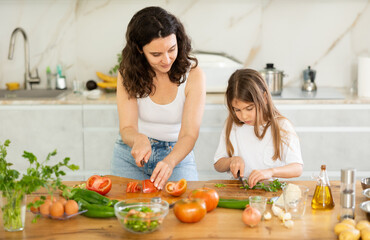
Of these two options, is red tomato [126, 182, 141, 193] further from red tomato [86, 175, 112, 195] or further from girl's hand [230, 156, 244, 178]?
girl's hand [230, 156, 244, 178]

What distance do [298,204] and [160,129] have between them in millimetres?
1046

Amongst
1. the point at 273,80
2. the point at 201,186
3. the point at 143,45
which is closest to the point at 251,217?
the point at 201,186

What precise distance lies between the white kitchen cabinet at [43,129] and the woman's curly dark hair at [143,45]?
3.55 feet

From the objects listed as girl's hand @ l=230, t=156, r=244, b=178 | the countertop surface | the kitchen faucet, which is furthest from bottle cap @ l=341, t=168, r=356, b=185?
the kitchen faucet

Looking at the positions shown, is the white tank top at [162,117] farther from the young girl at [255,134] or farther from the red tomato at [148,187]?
the red tomato at [148,187]

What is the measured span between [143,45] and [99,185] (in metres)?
0.67

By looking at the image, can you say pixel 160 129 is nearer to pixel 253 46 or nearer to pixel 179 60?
pixel 179 60

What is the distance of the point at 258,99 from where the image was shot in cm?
236

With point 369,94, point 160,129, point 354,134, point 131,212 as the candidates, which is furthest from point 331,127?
point 131,212

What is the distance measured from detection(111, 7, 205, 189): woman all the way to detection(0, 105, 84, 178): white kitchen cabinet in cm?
97

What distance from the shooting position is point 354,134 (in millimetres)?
3484

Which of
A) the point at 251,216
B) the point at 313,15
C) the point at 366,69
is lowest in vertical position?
the point at 251,216

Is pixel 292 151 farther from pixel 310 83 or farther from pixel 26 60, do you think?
pixel 26 60

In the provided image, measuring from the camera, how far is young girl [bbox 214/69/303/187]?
235 centimetres
